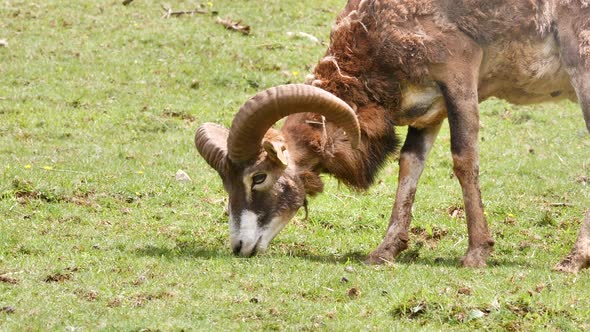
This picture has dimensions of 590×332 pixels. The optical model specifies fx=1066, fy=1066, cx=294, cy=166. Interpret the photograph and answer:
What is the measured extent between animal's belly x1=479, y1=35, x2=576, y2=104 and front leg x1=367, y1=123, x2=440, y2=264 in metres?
0.84

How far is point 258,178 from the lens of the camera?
36.0ft

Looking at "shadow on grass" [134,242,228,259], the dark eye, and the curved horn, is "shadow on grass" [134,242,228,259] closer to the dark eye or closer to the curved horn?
the dark eye

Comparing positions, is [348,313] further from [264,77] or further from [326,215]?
[264,77]

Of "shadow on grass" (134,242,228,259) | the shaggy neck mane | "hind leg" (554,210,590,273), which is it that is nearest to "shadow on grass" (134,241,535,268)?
"shadow on grass" (134,242,228,259)

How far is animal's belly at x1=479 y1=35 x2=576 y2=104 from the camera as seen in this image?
11.2 m

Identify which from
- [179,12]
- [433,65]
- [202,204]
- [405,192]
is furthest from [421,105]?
[179,12]

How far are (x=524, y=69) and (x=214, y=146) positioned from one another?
3.38 m

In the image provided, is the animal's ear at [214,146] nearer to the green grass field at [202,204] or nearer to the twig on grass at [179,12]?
the green grass field at [202,204]

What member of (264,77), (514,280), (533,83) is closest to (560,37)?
(533,83)

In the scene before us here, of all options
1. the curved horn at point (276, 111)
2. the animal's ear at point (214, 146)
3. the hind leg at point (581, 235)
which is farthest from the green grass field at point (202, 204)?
the curved horn at point (276, 111)

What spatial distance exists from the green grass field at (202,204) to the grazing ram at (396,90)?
0.60 m

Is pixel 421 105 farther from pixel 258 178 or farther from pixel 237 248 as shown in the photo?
pixel 237 248

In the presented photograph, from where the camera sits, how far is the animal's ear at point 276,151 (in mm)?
10695

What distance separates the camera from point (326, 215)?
13.1 metres
